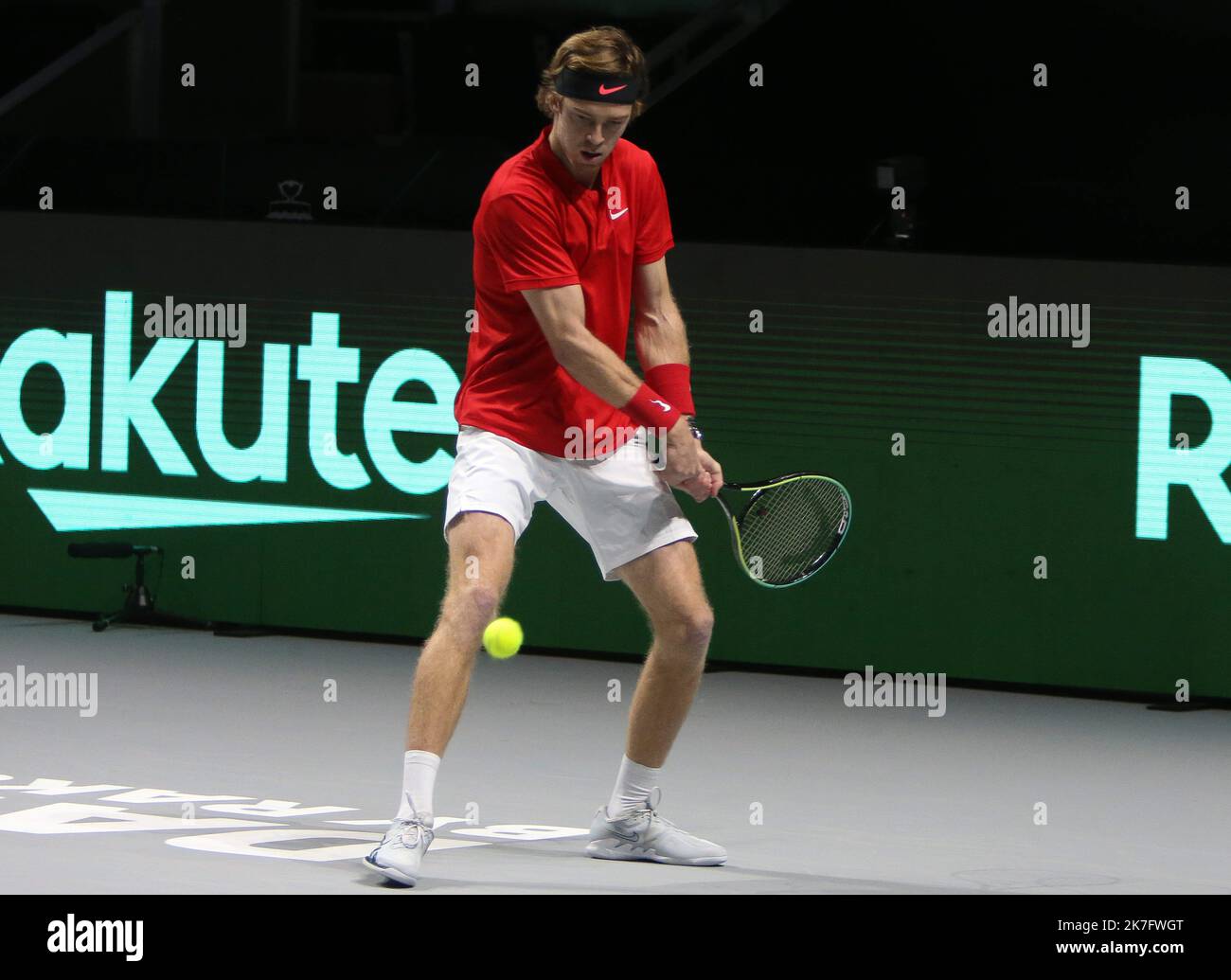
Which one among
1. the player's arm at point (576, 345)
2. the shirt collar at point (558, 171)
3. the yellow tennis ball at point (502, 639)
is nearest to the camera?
the player's arm at point (576, 345)

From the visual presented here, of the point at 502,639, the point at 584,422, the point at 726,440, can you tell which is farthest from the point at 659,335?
the point at 726,440

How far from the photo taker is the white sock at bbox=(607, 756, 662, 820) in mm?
6020

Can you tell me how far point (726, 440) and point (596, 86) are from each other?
156 inches

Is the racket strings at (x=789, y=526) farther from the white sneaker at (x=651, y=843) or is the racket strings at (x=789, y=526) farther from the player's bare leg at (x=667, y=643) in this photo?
the white sneaker at (x=651, y=843)

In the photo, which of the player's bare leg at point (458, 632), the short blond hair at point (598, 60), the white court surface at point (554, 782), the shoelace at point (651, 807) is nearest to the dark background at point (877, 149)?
the white court surface at point (554, 782)

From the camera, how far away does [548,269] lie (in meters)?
5.71

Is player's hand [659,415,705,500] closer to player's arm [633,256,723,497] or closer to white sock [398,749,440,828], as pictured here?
player's arm [633,256,723,497]

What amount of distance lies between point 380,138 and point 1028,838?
6511mm

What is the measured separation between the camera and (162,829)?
6316 mm

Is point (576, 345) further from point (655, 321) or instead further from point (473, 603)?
point (473, 603)

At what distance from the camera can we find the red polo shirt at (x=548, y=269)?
18.8 feet

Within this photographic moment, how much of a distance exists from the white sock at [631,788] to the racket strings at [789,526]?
0.56 m

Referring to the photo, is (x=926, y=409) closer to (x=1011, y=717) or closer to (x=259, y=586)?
(x=1011, y=717)

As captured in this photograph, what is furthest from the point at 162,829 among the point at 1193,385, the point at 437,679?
the point at 1193,385
